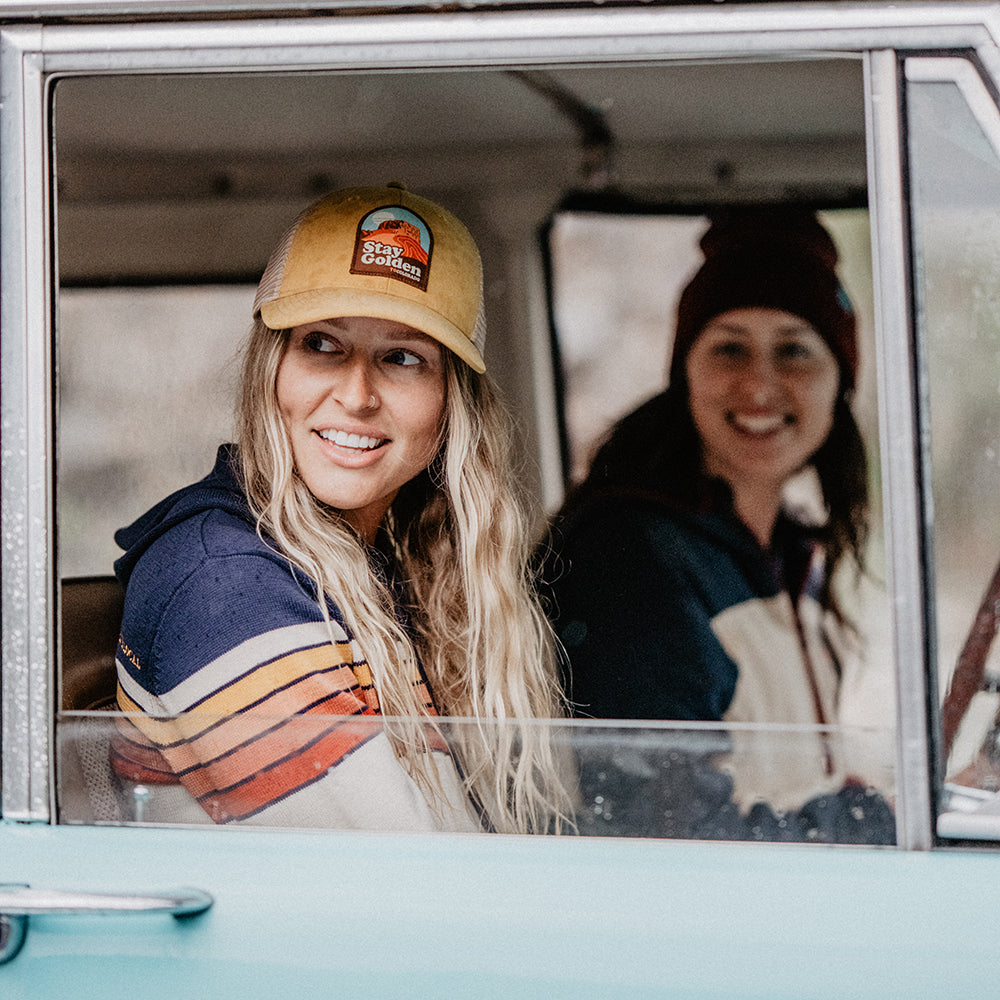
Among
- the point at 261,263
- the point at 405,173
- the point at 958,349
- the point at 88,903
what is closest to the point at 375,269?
the point at 958,349

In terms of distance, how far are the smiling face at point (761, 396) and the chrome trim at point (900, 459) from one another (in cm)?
172

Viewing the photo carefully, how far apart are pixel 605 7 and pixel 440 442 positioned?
33.3 inches

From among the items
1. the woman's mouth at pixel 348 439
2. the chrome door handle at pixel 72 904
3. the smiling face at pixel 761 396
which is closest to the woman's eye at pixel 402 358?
the woman's mouth at pixel 348 439

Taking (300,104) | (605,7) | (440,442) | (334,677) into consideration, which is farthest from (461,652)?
(300,104)

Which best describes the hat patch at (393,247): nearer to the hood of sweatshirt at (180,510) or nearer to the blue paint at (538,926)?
the hood of sweatshirt at (180,510)

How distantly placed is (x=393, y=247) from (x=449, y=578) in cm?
56

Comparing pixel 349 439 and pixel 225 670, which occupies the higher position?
pixel 349 439

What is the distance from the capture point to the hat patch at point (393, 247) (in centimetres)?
156

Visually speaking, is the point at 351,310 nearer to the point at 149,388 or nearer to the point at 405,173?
the point at 149,388

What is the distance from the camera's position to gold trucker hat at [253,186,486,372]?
1.55 m

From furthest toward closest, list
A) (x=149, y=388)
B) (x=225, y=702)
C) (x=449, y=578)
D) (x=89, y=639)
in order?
(x=149, y=388), (x=449, y=578), (x=89, y=639), (x=225, y=702)

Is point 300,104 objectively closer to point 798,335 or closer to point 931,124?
point 798,335

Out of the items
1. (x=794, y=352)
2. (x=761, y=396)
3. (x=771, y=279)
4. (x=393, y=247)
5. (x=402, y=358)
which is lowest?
(x=402, y=358)

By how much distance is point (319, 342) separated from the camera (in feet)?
5.42
